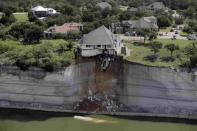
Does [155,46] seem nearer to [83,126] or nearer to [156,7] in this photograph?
[83,126]

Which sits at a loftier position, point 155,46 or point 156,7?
point 156,7

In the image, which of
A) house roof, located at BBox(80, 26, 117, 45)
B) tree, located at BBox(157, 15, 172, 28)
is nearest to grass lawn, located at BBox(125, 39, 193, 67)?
house roof, located at BBox(80, 26, 117, 45)

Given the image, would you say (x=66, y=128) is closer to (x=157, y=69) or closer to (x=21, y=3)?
(x=157, y=69)

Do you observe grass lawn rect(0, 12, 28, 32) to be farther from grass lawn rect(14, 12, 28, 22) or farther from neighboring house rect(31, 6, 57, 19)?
neighboring house rect(31, 6, 57, 19)

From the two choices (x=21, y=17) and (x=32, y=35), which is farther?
(x=21, y=17)

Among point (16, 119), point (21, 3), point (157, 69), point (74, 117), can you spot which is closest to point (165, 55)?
point (157, 69)

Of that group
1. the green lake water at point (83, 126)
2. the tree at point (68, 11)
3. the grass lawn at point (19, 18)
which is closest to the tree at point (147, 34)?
the tree at point (68, 11)

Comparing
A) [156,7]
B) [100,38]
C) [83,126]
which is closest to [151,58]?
[100,38]
